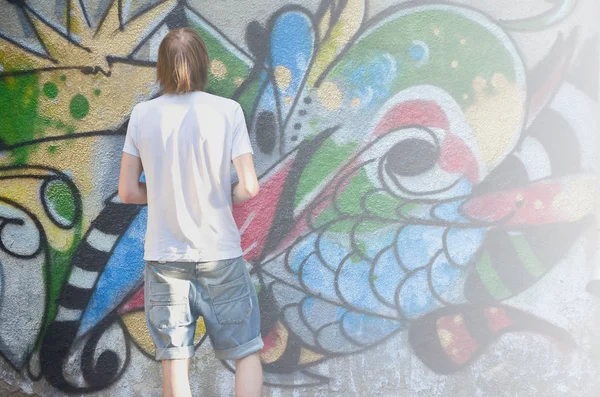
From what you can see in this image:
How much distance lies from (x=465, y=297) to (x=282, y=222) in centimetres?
102

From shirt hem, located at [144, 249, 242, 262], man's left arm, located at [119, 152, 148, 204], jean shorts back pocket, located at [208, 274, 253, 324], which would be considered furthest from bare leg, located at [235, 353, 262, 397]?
man's left arm, located at [119, 152, 148, 204]

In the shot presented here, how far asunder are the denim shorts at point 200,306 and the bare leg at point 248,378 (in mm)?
34

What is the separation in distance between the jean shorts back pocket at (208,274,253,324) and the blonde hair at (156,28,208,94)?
0.75 meters

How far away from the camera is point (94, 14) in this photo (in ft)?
Answer: 12.4

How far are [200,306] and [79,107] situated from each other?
1.53m

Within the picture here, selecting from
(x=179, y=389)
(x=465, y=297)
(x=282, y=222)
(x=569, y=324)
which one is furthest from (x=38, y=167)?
(x=569, y=324)

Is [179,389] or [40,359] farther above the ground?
[179,389]

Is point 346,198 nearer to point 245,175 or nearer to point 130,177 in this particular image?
point 245,175

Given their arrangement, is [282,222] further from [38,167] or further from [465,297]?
[38,167]

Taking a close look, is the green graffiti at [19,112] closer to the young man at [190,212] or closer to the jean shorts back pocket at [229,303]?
the young man at [190,212]

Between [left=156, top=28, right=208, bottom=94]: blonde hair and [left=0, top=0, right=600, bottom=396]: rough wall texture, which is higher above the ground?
[left=156, top=28, right=208, bottom=94]: blonde hair

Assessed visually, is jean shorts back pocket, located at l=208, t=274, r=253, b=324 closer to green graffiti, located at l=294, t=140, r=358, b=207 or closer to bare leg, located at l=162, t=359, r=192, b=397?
bare leg, located at l=162, t=359, r=192, b=397

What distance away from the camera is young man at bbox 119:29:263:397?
2.72 meters

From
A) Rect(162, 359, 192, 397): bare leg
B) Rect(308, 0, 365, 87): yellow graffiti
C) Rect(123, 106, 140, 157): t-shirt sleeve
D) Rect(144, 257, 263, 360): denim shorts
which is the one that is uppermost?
Rect(308, 0, 365, 87): yellow graffiti
